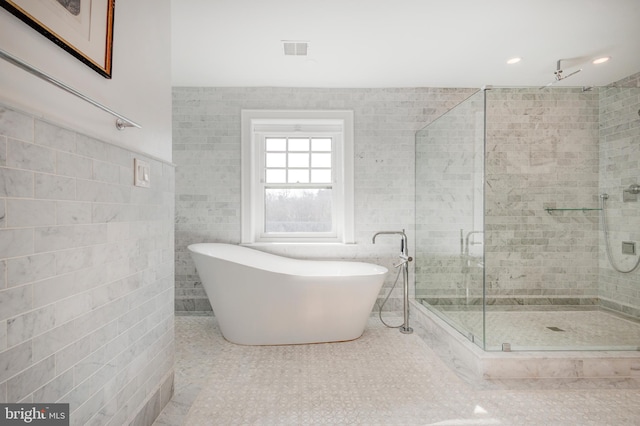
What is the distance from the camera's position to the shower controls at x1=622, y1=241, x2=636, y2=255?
272 cm

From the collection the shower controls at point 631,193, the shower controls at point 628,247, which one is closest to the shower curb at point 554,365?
the shower controls at point 628,247

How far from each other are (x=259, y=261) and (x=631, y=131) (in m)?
3.51

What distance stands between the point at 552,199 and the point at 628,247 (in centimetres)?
69

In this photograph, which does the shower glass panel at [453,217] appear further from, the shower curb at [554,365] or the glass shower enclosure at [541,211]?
the shower curb at [554,365]

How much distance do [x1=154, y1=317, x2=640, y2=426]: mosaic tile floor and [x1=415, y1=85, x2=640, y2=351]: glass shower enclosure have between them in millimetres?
555

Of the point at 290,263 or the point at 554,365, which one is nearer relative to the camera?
the point at 554,365

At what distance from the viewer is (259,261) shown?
3152 mm

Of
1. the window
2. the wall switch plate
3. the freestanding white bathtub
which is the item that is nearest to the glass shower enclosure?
the freestanding white bathtub

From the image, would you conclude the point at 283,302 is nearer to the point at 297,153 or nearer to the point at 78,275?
the point at 78,275

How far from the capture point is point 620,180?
279 cm

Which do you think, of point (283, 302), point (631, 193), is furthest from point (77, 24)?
point (631, 193)

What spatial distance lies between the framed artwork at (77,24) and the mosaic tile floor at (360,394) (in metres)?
1.70

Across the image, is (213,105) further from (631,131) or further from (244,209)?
(631,131)

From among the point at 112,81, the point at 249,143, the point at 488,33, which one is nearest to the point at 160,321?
the point at 112,81
